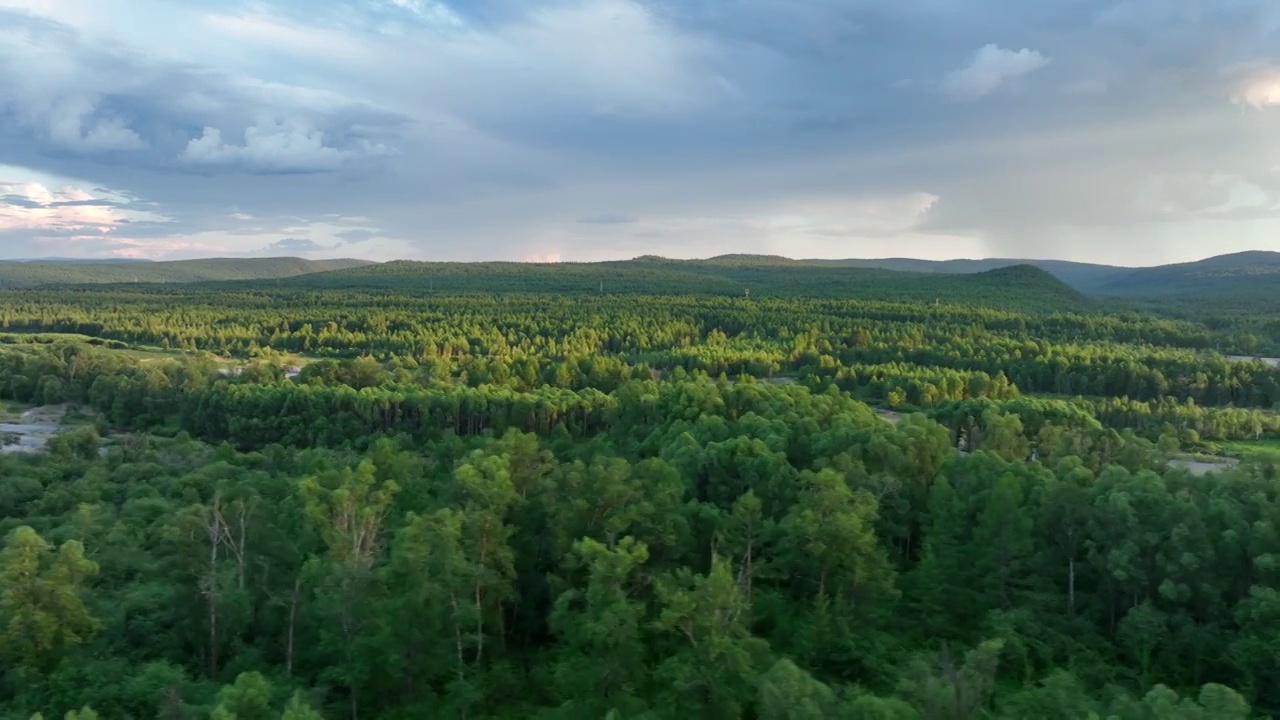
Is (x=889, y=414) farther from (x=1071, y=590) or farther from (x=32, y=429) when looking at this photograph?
(x=32, y=429)

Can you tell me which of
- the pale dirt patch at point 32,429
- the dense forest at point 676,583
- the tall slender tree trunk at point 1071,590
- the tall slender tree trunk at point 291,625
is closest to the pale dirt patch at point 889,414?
the dense forest at point 676,583

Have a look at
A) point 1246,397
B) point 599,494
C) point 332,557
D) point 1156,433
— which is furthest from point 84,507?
point 1246,397

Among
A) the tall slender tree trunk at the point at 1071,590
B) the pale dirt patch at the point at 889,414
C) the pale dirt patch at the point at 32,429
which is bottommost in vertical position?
the pale dirt patch at the point at 32,429

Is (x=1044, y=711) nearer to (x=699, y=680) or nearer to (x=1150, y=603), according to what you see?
(x=699, y=680)

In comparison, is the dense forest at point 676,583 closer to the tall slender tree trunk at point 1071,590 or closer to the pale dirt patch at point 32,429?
the tall slender tree trunk at point 1071,590

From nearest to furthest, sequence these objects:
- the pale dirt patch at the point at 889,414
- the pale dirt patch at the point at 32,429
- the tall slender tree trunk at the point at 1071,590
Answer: the tall slender tree trunk at the point at 1071,590 < the pale dirt patch at the point at 32,429 < the pale dirt patch at the point at 889,414

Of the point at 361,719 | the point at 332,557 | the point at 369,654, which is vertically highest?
the point at 332,557

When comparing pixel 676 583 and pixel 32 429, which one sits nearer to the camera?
pixel 676 583

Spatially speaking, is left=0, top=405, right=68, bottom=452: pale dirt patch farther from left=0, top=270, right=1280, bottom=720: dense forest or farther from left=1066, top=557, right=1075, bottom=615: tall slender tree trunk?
left=1066, top=557, right=1075, bottom=615: tall slender tree trunk

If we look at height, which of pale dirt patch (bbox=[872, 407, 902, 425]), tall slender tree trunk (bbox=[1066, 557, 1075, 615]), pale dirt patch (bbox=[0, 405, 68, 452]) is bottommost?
pale dirt patch (bbox=[0, 405, 68, 452])

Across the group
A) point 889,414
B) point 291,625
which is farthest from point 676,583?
point 889,414

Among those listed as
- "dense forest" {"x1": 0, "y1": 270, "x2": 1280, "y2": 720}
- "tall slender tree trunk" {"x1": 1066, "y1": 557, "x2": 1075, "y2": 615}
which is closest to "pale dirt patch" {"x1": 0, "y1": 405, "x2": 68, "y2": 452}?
"dense forest" {"x1": 0, "y1": 270, "x2": 1280, "y2": 720}
